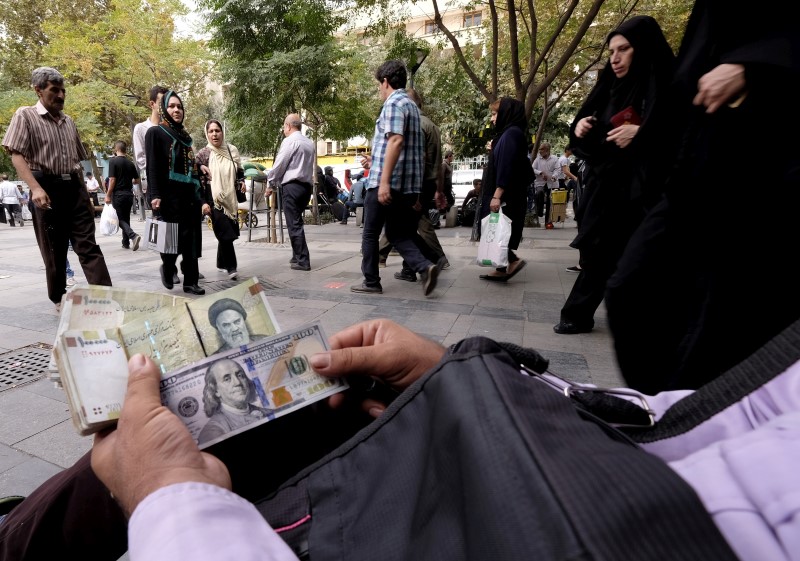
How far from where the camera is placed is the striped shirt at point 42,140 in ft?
12.8

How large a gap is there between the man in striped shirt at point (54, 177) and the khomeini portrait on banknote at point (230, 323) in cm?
382

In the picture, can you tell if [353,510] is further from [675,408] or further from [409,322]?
[409,322]

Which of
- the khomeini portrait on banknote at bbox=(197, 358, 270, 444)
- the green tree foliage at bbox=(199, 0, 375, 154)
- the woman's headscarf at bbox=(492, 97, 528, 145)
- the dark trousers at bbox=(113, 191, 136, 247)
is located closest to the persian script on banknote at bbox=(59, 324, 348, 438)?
the khomeini portrait on banknote at bbox=(197, 358, 270, 444)

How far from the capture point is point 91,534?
42.2 inches

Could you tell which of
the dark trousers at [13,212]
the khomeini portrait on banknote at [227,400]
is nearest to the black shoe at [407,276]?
the khomeini portrait on banknote at [227,400]

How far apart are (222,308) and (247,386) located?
21 centimetres

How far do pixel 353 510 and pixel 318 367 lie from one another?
419mm

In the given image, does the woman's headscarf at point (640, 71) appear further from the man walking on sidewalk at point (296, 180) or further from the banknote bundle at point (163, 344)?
the man walking on sidewalk at point (296, 180)

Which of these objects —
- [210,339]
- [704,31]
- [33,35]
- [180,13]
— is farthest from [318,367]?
[33,35]

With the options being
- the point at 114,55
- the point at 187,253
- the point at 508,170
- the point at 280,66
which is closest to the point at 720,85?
the point at 508,170

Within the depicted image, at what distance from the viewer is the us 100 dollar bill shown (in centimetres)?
95

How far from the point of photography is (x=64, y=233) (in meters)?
4.25

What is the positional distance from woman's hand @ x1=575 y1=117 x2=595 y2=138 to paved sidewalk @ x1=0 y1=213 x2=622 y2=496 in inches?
59.0

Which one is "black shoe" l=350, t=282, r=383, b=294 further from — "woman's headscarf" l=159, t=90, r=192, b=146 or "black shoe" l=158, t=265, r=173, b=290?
"woman's headscarf" l=159, t=90, r=192, b=146
